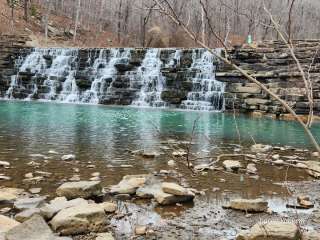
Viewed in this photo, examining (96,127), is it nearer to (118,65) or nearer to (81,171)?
(81,171)

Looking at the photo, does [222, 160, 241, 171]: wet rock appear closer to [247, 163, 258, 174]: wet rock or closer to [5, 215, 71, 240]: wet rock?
[247, 163, 258, 174]: wet rock

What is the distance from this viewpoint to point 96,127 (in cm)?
1791

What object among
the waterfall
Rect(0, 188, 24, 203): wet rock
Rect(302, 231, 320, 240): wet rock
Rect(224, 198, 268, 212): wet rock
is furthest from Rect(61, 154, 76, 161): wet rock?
the waterfall

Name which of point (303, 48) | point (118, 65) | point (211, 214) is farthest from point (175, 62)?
point (211, 214)

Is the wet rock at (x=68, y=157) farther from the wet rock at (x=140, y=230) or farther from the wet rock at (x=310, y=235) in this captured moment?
the wet rock at (x=310, y=235)

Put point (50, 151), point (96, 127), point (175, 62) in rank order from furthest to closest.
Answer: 1. point (175, 62)
2. point (96, 127)
3. point (50, 151)

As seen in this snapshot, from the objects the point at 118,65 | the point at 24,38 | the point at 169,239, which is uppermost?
the point at 24,38

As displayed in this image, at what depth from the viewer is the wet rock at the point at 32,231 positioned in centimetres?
459

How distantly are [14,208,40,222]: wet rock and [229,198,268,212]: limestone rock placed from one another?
2822 mm

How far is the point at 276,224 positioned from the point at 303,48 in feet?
97.2

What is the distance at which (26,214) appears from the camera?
18.5ft

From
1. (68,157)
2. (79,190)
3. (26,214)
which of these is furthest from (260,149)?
(26,214)

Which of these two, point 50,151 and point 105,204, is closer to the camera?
point 105,204

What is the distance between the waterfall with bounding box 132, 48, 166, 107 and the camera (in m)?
35.5
